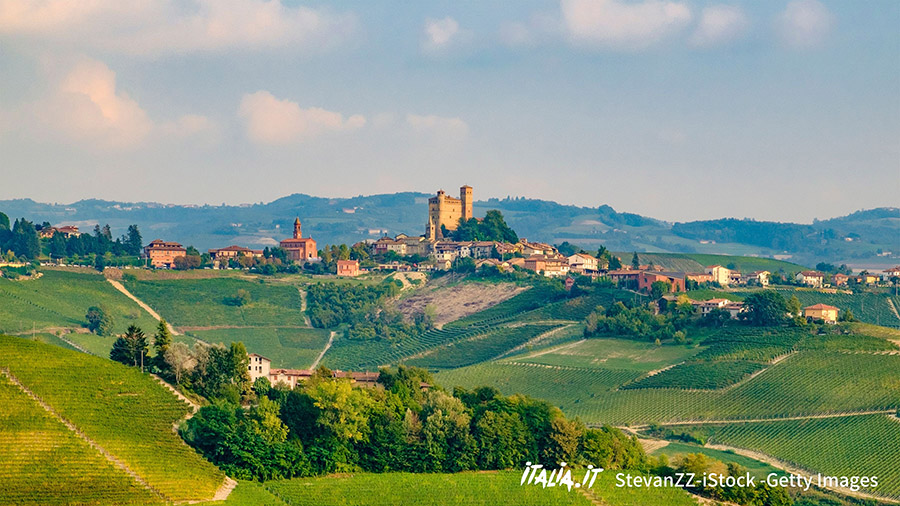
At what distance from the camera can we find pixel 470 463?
194 feet

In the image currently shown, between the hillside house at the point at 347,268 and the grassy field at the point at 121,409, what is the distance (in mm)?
81585

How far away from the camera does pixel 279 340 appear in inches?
4619

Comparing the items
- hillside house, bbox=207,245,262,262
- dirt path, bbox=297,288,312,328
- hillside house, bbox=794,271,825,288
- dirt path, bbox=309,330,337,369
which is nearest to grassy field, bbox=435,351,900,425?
dirt path, bbox=309,330,337,369

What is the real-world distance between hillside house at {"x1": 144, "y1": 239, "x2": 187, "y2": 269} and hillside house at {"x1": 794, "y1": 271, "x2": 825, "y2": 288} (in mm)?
65691

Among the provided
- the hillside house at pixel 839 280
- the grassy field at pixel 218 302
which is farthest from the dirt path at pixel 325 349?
the hillside house at pixel 839 280

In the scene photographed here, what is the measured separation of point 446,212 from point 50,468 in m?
109

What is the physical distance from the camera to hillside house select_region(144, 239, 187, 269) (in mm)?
143125

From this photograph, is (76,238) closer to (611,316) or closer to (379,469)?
(611,316)

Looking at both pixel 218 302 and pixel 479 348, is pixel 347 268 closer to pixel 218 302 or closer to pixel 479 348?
pixel 218 302

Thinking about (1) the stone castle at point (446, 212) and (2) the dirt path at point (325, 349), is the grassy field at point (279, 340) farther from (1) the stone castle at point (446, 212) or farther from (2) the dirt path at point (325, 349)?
(1) the stone castle at point (446, 212)

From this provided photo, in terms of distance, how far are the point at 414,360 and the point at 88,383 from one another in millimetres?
54213

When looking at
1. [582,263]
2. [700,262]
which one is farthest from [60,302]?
[700,262]

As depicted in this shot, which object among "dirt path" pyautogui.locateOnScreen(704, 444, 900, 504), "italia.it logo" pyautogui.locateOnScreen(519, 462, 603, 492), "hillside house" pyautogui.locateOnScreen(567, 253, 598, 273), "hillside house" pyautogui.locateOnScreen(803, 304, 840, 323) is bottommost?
"dirt path" pyautogui.locateOnScreen(704, 444, 900, 504)

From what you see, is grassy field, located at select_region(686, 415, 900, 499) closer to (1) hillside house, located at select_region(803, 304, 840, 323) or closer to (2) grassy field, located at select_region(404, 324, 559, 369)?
(1) hillside house, located at select_region(803, 304, 840, 323)
